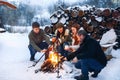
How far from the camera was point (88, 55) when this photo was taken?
24.3 feet

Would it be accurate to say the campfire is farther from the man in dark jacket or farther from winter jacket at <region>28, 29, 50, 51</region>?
winter jacket at <region>28, 29, 50, 51</region>

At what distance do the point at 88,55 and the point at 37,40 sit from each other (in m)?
→ 2.90

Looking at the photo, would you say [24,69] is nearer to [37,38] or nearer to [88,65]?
[37,38]

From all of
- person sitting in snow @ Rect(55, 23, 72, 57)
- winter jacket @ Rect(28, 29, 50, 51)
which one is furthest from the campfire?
winter jacket @ Rect(28, 29, 50, 51)

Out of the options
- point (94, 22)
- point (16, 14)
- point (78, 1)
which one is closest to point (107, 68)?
point (94, 22)

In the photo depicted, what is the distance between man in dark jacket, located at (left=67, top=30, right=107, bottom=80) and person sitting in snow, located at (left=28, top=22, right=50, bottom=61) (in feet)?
7.66

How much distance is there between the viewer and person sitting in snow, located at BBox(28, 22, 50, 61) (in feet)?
31.7

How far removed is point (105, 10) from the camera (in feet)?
41.7

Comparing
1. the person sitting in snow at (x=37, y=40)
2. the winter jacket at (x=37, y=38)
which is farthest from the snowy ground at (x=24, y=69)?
the winter jacket at (x=37, y=38)

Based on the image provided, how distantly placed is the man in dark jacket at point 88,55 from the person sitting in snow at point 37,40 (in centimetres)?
233

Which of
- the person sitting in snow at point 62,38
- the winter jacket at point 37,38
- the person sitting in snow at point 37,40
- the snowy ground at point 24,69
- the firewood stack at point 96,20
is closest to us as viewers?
the snowy ground at point 24,69

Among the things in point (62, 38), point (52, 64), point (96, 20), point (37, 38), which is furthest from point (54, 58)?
point (96, 20)

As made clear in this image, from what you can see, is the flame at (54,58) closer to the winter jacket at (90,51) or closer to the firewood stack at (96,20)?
the winter jacket at (90,51)

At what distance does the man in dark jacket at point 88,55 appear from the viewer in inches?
292
